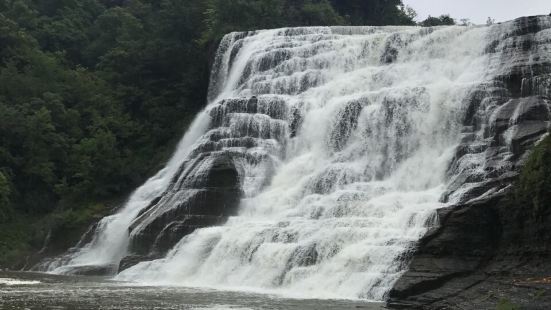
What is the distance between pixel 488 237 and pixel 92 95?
36752 mm

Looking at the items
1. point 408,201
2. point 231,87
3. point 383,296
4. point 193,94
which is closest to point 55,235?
point 231,87

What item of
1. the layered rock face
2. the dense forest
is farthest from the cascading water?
the dense forest

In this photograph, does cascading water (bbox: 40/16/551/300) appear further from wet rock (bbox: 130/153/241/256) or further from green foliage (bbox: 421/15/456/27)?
green foliage (bbox: 421/15/456/27)

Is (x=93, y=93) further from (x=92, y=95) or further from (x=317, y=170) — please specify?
(x=317, y=170)

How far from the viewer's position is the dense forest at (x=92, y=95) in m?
40.2

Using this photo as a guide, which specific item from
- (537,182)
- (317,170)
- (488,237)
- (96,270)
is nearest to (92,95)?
(96,270)

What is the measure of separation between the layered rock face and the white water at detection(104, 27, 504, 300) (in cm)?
92

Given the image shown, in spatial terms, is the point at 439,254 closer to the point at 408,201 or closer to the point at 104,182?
the point at 408,201

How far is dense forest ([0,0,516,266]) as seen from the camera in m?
40.2

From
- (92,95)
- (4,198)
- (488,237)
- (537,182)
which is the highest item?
(92,95)

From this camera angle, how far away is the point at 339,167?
28922 mm

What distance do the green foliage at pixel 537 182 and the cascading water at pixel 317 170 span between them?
2.97m

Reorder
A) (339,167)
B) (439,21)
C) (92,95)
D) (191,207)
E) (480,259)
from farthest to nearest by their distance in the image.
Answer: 1. (439,21)
2. (92,95)
3. (191,207)
4. (339,167)
5. (480,259)

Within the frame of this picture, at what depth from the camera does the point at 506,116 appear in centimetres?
2584
